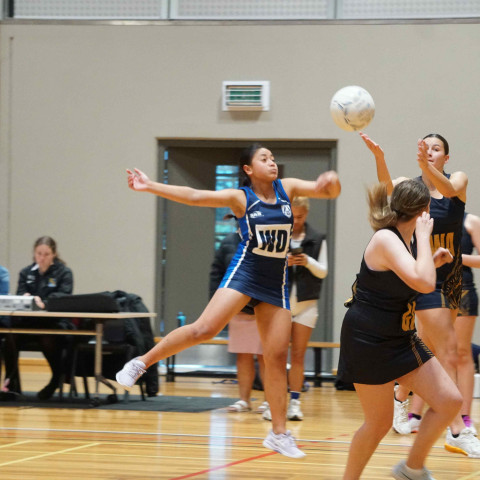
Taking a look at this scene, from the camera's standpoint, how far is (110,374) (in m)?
7.45

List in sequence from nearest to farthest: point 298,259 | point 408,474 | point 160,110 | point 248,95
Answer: point 408,474, point 298,259, point 248,95, point 160,110

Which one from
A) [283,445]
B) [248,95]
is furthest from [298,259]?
[248,95]

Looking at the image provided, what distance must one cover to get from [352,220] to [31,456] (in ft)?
19.4

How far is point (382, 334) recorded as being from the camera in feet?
10.9

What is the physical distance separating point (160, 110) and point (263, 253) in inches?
230

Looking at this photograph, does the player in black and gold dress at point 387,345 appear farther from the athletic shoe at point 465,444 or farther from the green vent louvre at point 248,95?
the green vent louvre at point 248,95

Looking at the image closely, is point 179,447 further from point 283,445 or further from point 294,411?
point 294,411

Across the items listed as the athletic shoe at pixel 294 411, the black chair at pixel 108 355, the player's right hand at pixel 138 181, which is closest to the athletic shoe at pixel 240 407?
the athletic shoe at pixel 294 411

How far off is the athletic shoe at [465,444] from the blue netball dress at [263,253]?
1308mm

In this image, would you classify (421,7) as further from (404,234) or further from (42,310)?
(404,234)

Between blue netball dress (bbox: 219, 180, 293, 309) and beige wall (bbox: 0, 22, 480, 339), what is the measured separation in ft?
16.9

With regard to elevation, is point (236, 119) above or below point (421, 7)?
below

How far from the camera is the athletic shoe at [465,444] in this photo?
4730mm

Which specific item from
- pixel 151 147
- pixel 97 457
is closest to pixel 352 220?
pixel 151 147
